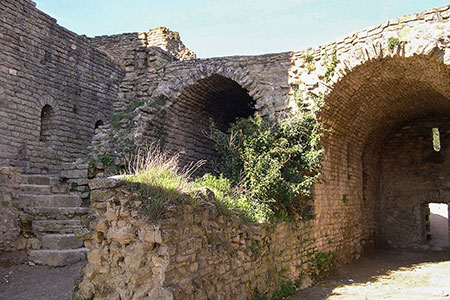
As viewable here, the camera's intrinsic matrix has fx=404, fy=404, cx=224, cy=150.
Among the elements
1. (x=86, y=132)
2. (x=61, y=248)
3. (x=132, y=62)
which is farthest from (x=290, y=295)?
(x=86, y=132)

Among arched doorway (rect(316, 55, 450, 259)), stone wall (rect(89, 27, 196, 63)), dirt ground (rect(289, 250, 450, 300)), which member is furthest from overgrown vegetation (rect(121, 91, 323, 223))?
stone wall (rect(89, 27, 196, 63))

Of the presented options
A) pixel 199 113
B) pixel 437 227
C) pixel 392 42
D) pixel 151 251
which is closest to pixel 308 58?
pixel 392 42

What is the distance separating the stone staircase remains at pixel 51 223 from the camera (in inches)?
261

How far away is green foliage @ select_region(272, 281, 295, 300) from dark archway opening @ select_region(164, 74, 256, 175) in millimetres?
3628

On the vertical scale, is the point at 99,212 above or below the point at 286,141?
below

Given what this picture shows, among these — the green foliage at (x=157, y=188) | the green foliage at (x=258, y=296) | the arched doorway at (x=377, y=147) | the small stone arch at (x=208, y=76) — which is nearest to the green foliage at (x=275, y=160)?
the arched doorway at (x=377, y=147)

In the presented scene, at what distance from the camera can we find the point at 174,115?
9.88m

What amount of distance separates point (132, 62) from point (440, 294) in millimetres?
8488

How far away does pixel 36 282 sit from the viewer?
6004 millimetres

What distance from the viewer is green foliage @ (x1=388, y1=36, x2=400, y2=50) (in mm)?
7605

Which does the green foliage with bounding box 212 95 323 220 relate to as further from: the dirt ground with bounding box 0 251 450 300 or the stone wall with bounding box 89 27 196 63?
the stone wall with bounding box 89 27 196 63

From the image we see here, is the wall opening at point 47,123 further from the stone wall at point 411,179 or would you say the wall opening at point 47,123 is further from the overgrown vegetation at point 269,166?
the stone wall at point 411,179

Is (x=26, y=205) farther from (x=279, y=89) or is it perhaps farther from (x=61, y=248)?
(x=279, y=89)

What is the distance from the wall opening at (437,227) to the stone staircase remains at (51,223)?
35.5 ft
